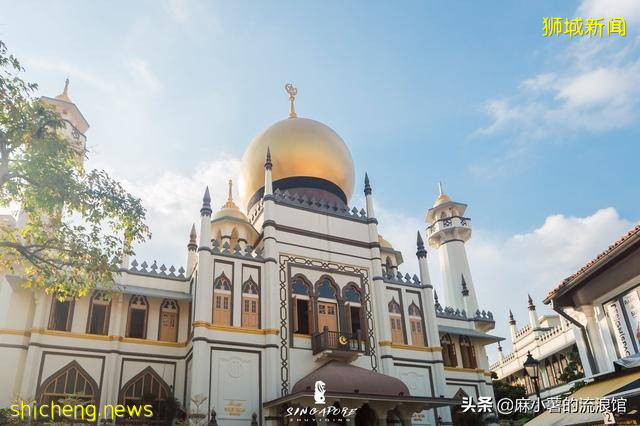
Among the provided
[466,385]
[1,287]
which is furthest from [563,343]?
[1,287]

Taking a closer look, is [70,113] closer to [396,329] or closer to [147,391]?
[147,391]

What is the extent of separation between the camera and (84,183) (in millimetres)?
12523

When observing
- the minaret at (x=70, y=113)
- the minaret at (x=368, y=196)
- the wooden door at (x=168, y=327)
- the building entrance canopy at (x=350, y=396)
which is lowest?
the building entrance canopy at (x=350, y=396)

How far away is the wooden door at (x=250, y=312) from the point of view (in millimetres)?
19625

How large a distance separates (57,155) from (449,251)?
28.3m

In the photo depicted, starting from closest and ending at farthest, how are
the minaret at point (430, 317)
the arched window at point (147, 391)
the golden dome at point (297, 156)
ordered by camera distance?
the arched window at point (147, 391) < the minaret at point (430, 317) < the golden dome at point (297, 156)

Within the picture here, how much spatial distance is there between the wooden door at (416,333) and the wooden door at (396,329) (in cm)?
60

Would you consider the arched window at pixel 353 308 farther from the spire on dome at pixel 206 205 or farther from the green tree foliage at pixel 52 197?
the green tree foliage at pixel 52 197

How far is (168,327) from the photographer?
20016 millimetres

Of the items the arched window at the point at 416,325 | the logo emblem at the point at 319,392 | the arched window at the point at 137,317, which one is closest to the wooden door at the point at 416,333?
the arched window at the point at 416,325

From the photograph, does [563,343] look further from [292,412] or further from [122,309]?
[122,309]

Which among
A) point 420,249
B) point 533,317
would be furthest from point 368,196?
point 533,317

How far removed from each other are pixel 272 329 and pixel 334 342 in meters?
2.38

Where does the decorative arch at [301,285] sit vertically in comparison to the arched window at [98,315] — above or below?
above
